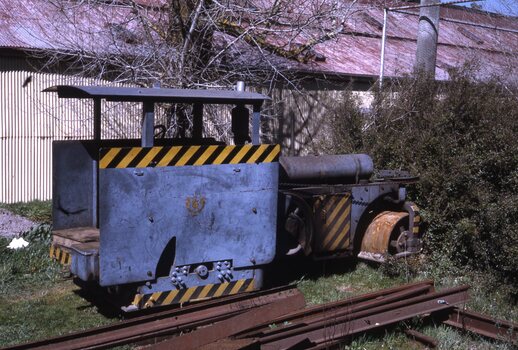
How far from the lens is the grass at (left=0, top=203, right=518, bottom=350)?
20.8 ft

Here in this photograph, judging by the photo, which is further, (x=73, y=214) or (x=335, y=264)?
(x=335, y=264)

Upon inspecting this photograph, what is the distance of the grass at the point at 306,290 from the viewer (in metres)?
6.35

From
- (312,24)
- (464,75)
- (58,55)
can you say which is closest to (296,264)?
(464,75)

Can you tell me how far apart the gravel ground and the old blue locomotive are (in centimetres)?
276

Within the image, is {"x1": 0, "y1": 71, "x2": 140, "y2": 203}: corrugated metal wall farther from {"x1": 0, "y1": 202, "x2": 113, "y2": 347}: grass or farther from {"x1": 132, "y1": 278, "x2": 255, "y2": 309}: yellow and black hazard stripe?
{"x1": 132, "y1": 278, "x2": 255, "y2": 309}: yellow and black hazard stripe

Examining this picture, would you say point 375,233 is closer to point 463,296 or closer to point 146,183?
point 463,296

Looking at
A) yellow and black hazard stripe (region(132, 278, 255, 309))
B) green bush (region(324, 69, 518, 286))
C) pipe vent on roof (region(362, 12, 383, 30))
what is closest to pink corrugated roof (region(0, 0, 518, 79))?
pipe vent on roof (region(362, 12, 383, 30))

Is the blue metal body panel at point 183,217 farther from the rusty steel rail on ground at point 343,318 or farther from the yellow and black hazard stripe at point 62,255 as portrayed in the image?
the rusty steel rail on ground at point 343,318

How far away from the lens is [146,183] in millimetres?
6383

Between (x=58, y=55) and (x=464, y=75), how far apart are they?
746 cm

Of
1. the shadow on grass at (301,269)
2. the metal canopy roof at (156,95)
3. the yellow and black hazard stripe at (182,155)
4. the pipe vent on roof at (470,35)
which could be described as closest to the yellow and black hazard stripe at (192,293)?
the shadow on grass at (301,269)

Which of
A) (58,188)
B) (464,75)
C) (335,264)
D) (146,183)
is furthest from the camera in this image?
(464,75)

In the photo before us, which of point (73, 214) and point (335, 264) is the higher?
point (73, 214)

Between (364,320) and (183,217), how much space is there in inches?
80.6
